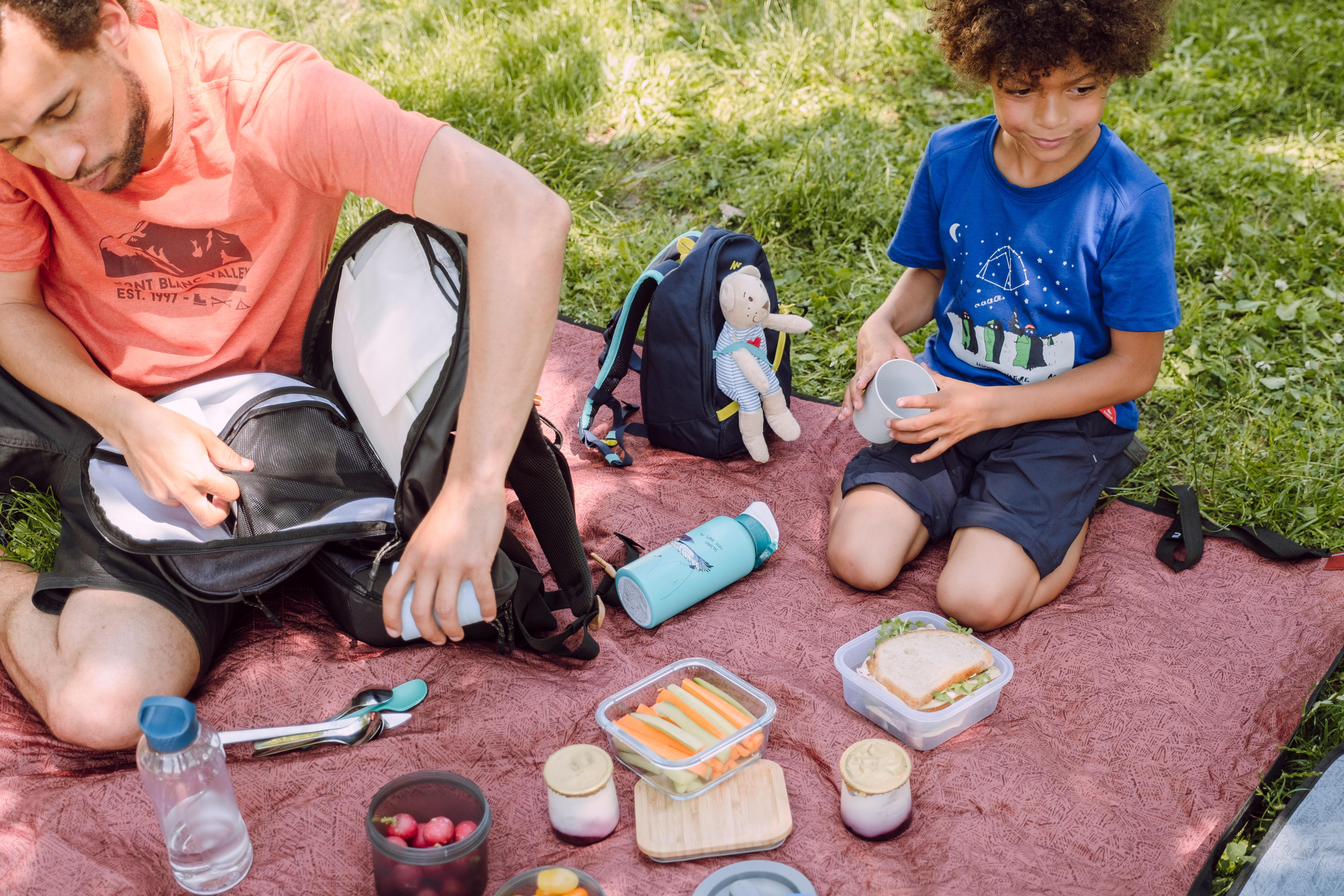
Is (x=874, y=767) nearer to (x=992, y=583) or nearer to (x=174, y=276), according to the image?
(x=992, y=583)

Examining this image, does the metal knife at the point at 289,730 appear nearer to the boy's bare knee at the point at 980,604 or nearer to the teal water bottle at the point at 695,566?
the teal water bottle at the point at 695,566

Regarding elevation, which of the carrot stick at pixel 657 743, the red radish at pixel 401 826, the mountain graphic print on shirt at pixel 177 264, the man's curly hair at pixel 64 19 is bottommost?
the carrot stick at pixel 657 743

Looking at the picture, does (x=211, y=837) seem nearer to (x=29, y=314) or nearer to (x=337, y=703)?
(x=337, y=703)

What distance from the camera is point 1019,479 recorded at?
2402 mm

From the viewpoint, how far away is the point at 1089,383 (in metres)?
2.33

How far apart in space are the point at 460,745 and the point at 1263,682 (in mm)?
1597

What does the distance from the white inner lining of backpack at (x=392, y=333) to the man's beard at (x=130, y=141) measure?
47 centimetres

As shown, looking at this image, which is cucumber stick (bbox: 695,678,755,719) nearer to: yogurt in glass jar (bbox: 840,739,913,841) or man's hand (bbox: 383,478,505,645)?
yogurt in glass jar (bbox: 840,739,913,841)

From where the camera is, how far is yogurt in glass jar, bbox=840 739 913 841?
67.5 inches

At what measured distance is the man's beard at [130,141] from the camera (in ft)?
6.02

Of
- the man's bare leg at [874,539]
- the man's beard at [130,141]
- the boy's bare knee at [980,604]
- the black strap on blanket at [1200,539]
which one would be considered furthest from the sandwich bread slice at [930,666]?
the man's beard at [130,141]

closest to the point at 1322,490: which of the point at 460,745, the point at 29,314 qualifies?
the point at 460,745

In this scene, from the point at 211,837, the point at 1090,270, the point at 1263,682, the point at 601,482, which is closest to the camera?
the point at 211,837

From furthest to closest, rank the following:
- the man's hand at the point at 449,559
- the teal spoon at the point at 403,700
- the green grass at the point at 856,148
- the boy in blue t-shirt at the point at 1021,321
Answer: the green grass at the point at 856,148
the boy in blue t-shirt at the point at 1021,321
the teal spoon at the point at 403,700
the man's hand at the point at 449,559
